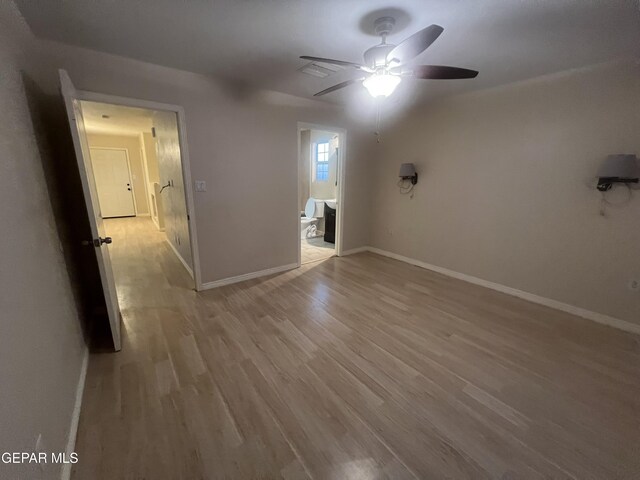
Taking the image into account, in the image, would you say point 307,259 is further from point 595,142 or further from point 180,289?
point 595,142

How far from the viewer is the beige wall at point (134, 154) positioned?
276 inches

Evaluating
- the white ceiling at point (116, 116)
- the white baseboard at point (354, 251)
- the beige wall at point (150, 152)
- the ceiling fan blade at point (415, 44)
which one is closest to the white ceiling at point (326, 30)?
the ceiling fan blade at point (415, 44)

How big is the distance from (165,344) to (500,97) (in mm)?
4196

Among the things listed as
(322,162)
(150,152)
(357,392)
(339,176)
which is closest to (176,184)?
(339,176)

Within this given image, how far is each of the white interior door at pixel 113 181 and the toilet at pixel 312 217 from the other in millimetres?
5670

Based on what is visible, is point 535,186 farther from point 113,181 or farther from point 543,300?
point 113,181

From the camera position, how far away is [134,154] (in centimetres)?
752

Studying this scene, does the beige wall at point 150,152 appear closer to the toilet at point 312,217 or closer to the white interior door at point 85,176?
the toilet at point 312,217

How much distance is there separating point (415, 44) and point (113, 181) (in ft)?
28.6

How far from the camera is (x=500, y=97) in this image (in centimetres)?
290

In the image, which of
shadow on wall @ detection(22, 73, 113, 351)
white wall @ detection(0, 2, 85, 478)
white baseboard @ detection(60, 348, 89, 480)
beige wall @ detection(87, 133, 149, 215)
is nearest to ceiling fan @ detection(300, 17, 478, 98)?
white wall @ detection(0, 2, 85, 478)

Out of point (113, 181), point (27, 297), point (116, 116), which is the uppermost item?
point (116, 116)

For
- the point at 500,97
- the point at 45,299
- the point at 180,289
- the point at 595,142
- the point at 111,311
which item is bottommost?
the point at 180,289

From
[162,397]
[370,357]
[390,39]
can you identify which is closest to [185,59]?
[390,39]
